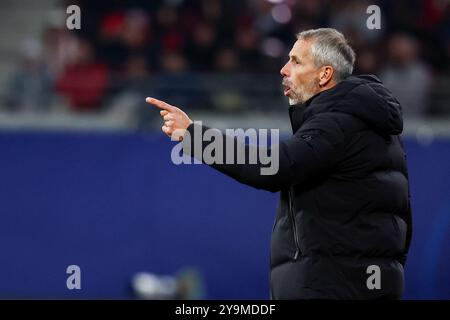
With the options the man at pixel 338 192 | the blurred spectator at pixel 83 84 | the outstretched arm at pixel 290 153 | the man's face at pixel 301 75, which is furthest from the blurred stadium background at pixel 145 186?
the outstretched arm at pixel 290 153

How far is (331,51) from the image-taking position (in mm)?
4969

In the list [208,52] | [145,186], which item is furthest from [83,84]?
[208,52]

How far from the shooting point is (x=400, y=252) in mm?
4902

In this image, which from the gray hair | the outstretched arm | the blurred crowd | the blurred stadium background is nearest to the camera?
the outstretched arm

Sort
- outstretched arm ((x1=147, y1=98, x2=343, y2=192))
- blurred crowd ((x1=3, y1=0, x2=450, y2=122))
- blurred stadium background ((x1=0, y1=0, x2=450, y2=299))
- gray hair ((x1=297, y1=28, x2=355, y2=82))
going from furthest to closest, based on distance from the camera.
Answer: blurred crowd ((x1=3, y1=0, x2=450, y2=122))
blurred stadium background ((x1=0, y1=0, x2=450, y2=299))
gray hair ((x1=297, y1=28, x2=355, y2=82))
outstretched arm ((x1=147, y1=98, x2=343, y2=192))

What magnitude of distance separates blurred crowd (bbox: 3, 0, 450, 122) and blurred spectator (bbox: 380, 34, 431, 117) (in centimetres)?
1

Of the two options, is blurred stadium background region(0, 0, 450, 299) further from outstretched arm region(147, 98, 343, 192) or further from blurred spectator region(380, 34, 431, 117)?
outstretched arm region(147, 98, 343, 192)

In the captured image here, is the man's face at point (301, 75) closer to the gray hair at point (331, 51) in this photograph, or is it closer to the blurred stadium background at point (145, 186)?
the gray hair at point (331, 51)

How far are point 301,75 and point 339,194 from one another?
64 centimetres

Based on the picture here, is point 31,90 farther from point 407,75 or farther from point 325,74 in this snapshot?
point 325,74

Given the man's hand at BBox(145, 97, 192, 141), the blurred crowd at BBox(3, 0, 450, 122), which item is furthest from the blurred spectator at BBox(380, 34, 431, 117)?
the man's hand at BBox(145, 97, 192, 141)

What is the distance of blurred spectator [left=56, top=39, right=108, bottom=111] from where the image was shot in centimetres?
1045

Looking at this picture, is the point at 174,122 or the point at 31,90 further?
the point at 31,90

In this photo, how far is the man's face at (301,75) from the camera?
16.3ft
